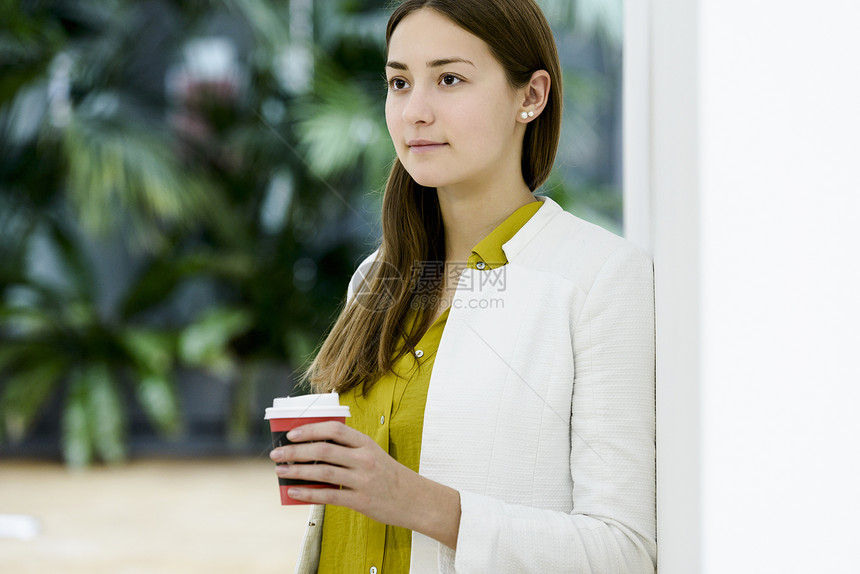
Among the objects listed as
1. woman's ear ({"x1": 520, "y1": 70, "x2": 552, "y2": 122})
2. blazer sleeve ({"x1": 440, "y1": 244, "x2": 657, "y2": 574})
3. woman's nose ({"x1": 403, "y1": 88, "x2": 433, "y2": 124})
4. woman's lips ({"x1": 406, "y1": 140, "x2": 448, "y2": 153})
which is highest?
woman's ear ({"x1": 520, "y1": 70, "x2": 552, "y2": 122})

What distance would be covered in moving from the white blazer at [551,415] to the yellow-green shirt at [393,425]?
1.6 inches

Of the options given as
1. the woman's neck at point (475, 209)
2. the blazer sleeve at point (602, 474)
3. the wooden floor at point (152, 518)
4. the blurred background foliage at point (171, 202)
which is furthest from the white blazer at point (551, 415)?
the blurred background foliage at point (171, 202)

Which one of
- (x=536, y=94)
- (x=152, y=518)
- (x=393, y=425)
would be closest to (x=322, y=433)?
(x=393, y=425)

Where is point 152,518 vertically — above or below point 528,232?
below

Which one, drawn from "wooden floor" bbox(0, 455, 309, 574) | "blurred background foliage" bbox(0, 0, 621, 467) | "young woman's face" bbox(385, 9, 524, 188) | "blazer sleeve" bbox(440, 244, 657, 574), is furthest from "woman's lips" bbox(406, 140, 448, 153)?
"blurred background foliage" bbox(0, 0, 621, 467)

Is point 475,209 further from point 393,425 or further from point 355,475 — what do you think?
point 355,475

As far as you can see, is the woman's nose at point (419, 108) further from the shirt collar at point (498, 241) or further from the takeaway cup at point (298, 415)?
the takeaway cup at point (298, 415)

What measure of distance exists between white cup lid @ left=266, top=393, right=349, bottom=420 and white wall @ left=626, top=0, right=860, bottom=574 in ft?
1.01

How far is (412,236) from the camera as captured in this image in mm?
1033

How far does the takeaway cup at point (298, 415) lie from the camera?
682 mm

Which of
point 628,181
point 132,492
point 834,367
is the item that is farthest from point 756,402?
point 132,492

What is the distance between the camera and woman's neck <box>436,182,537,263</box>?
98 centimetres

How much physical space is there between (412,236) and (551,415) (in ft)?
1.06

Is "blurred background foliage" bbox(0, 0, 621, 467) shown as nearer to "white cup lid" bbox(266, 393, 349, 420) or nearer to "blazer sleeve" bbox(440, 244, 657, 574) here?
"blazer sleeve" bbox(440, 244, 657, 574)
